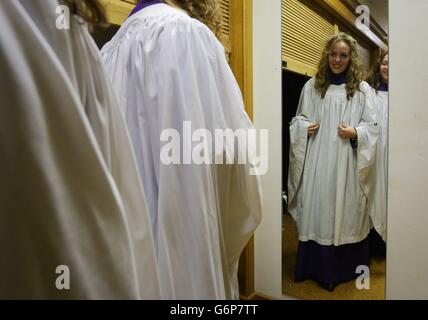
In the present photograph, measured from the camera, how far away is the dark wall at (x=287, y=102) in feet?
4.49

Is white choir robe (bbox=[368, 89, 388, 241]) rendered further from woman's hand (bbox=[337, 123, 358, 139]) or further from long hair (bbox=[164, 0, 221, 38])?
long hair (bbox=[164, 0, 221, 38])

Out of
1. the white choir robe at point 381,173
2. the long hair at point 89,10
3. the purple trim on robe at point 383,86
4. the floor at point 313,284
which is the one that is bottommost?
the floor at point 313,284

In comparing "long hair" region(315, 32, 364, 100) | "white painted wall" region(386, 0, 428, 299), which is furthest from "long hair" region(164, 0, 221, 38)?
"white painted wall" region(386, 0, 428, 299)

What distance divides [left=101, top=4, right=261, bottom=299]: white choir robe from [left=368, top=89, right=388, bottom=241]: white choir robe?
0.77 meters

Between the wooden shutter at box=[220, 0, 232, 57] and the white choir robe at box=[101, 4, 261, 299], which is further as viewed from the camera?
the wooden shutter at box=[220, 0, 232, 57]

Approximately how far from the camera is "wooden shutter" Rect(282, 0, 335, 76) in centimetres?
127

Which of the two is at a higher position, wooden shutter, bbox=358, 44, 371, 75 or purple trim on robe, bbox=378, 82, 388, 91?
wooden shutter, bbox=358, 44, 371, 75

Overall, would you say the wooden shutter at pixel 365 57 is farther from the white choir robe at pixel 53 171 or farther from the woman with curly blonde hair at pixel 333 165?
the white choir robe at pixel 53 171

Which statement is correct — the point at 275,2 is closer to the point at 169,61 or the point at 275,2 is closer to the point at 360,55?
the point at 360,55

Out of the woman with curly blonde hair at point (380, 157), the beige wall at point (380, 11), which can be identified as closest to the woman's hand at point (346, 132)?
the woman with curly blonde hair at point (380, 157)

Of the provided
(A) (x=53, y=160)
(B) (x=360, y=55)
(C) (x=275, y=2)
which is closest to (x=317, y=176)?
(B) (x=360, y=55)

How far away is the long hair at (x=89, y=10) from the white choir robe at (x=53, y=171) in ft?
0.04

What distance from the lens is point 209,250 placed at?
58 cm
